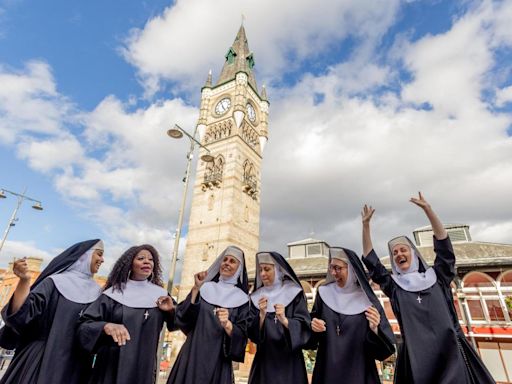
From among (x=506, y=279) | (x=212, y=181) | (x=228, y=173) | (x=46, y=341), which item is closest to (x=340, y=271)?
(x=46, y=341)

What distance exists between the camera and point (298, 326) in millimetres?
3299

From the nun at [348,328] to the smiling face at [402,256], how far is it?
61 cm

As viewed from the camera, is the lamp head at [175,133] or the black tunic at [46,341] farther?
the lamp head at [175,133]

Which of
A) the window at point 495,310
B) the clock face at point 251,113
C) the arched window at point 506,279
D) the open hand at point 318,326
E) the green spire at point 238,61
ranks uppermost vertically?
the green spire at point 238,61

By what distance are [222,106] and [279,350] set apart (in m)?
33.8

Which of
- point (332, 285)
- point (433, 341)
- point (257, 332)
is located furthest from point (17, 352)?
point (433, 341)

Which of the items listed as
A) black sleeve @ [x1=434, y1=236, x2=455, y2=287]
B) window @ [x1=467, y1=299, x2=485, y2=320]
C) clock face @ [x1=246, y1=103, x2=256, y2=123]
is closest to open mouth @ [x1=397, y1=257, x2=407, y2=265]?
black sleeve @ [x1=434, y1=236, x2=455, y2=287]

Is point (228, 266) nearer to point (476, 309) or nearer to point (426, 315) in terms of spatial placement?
point (426, 315)

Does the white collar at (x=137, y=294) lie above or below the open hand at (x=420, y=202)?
below

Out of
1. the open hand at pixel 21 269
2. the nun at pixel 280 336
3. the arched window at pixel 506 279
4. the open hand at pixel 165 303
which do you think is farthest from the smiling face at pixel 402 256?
the arched window at pixel 506 279

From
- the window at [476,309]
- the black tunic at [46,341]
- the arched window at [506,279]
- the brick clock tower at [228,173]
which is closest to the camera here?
the black tunic at [46,341]

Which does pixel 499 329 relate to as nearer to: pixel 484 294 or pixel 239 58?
pixel 484 294

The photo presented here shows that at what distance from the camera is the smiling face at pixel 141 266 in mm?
3598

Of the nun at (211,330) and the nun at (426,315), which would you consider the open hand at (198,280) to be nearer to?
the nun at (211,330)
